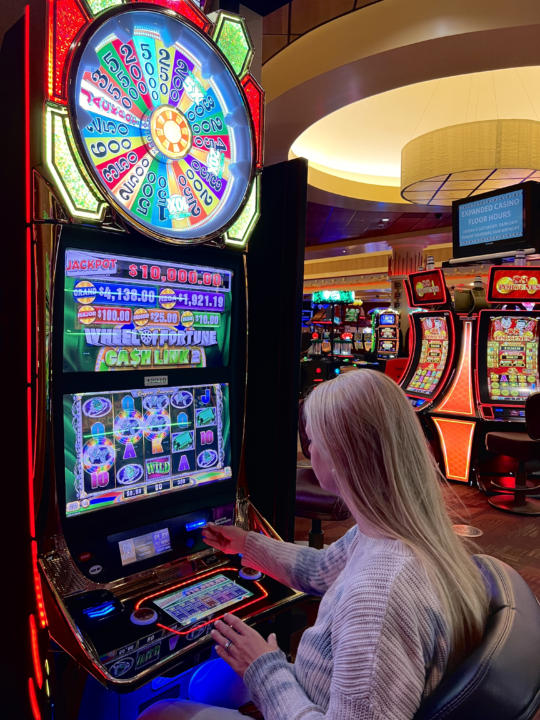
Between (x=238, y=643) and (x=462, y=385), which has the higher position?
(x=462, y=385)

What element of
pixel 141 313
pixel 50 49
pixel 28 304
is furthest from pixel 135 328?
pixel 50 49

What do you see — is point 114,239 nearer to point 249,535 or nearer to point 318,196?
point 249,535

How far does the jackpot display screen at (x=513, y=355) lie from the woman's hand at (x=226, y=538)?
13.1 ft

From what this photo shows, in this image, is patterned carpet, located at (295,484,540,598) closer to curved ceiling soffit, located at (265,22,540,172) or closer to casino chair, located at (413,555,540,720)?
casino chair, located at (413,555,540,720)

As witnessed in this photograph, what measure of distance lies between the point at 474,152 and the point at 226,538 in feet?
15.7

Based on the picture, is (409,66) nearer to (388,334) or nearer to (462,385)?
(462,385)

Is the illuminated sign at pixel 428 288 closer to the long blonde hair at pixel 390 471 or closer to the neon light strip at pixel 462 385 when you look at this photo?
the neon light strip at pixel 462 385

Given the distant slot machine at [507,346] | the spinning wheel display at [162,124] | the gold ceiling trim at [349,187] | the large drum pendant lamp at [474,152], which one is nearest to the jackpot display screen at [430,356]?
the distant slot machine at [507,346]

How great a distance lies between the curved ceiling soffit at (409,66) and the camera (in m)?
3.70

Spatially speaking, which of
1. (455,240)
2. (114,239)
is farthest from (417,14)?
(114,239)

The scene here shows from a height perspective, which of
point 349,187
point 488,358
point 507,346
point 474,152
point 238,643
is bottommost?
point 238,643

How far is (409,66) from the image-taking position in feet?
13.4

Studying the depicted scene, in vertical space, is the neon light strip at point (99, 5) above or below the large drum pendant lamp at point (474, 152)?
below

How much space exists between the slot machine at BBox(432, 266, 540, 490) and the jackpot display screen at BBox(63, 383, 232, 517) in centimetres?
373
